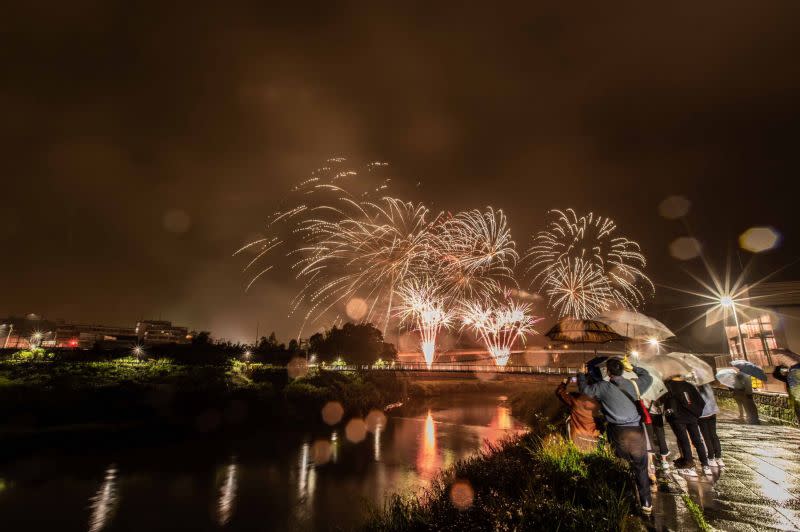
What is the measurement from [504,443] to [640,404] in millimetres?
10227

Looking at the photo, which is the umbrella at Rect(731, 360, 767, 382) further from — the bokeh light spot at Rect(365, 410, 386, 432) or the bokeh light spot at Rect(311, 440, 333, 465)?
the bokeh light spot at Rect(365, 410, 386, 432)

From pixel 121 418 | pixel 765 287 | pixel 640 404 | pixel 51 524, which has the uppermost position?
pixel 765 287

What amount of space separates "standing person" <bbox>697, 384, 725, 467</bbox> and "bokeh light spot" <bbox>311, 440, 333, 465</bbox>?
2281 cm

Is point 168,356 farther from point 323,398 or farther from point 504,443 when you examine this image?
point 504,443

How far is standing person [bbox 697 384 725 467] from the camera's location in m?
10.0

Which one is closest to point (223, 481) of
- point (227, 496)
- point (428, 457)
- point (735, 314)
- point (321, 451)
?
point (227, 496)

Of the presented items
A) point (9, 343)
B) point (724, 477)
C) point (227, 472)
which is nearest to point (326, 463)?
point (227, 472)

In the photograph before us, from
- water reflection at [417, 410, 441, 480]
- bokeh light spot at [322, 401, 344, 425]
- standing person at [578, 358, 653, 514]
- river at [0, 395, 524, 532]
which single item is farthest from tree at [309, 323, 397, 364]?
standing person at [578, 358, 653, 514]

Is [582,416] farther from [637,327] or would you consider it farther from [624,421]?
[637,327]

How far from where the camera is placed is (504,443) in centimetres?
1667

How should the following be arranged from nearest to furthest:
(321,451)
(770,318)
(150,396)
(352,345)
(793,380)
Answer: (793,380) < (321,451) < (770,318) < (150,396) < (352,345)

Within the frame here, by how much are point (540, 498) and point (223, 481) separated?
2082 cm

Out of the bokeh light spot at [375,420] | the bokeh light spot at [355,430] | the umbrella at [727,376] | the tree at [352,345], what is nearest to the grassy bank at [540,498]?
the umbrella at [727,376]

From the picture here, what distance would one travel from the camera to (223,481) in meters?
22.4
